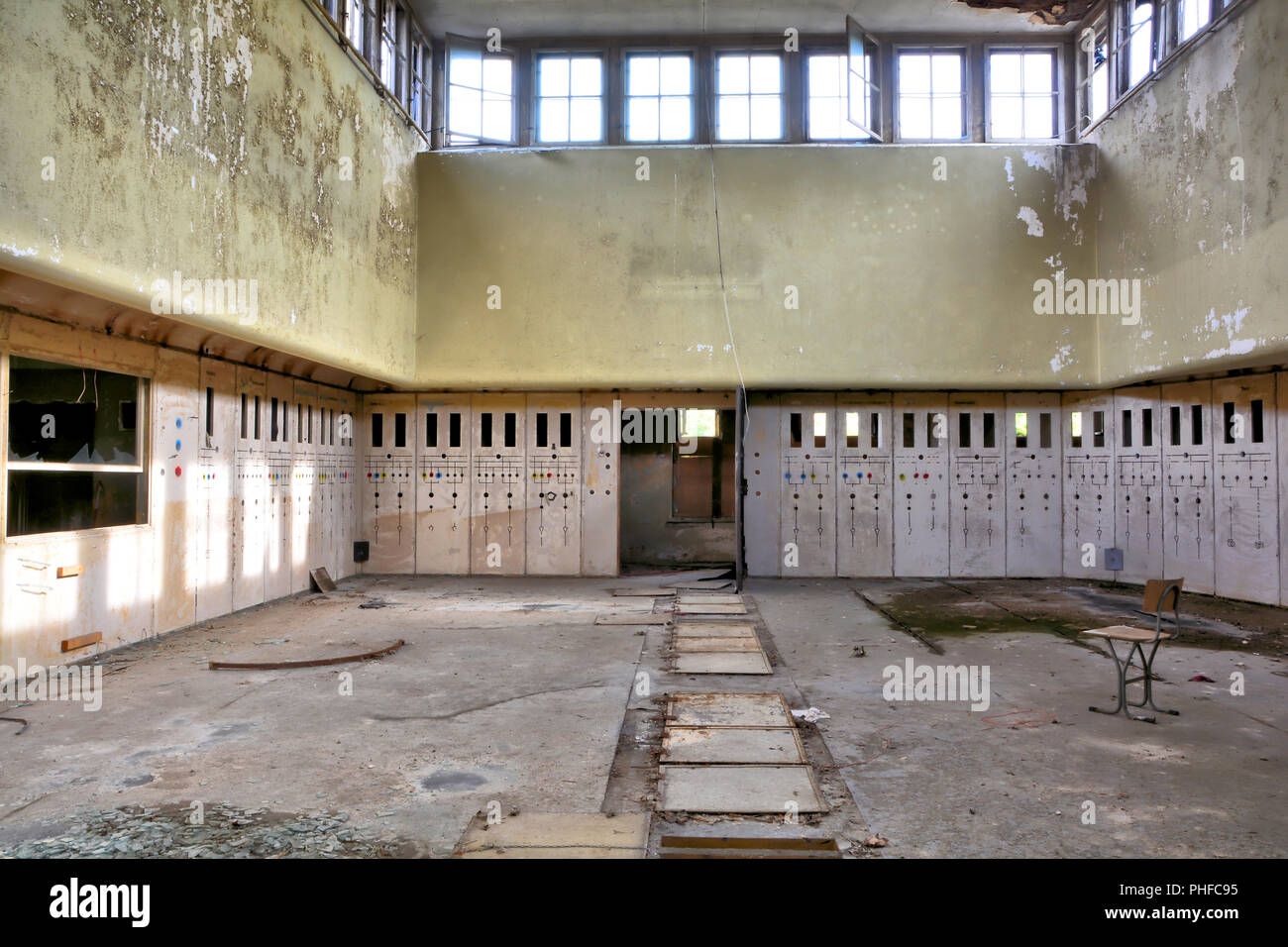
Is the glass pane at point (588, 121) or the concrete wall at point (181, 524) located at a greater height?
the glass pane at point (588, 121)

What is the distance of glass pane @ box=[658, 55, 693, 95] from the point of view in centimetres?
1095

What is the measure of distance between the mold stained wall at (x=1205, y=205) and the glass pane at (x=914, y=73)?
2.51 m

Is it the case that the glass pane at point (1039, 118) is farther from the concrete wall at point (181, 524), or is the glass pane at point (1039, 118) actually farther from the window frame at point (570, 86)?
the concrete wall at point (181, 524)

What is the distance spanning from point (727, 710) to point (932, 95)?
32.0 ft

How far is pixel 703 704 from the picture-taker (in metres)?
4.67

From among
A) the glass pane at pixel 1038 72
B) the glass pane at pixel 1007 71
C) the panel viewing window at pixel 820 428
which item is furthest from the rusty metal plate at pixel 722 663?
the glass pane at pixel 1038 72

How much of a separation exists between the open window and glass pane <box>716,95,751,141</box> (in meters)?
1.38

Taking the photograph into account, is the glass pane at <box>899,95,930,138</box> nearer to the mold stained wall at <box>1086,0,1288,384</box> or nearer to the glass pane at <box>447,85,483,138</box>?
the mold stained wall at <box>1086,0,1288,384</box>

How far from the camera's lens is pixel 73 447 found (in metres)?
5.90

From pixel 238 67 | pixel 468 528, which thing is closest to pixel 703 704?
pixel 238 67

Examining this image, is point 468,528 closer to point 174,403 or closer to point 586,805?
point 174,403

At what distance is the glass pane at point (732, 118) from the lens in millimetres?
10891

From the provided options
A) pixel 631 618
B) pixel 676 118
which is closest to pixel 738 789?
pixel 631 618

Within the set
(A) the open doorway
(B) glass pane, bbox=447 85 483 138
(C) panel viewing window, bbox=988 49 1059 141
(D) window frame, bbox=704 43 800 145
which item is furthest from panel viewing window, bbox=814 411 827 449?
(B) glass pane, bbox=447 85 483 138
